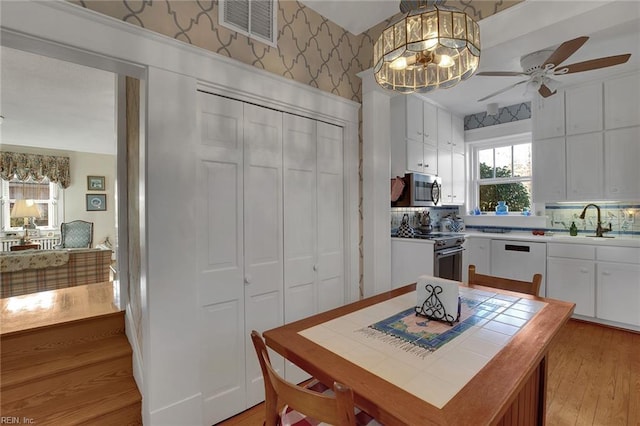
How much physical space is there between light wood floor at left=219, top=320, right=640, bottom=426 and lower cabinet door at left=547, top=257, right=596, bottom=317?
1.02ft

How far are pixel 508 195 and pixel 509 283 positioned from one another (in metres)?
3.34

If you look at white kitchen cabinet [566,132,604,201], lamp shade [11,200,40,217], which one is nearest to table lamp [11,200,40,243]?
lamp shade [11,200,40,217]

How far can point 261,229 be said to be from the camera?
2.10m

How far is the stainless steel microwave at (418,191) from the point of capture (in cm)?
355

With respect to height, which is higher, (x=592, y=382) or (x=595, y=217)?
(x=595, y=217)

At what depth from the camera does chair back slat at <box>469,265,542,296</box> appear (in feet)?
5.93

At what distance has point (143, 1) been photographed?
61.9 inches

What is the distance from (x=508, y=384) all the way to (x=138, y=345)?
208 centimetres

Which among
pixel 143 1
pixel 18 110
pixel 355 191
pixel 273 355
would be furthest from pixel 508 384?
pixel 18 110

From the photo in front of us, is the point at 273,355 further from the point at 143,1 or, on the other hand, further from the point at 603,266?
the point at 603,266

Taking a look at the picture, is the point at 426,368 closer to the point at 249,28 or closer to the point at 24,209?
the point at 249,28

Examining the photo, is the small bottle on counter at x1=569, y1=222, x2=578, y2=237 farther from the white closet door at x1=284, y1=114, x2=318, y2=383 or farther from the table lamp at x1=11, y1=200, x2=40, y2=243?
the table lamp at x1=11, y1=200, x2=40, y2=243

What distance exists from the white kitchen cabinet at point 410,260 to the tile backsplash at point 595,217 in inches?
89.9

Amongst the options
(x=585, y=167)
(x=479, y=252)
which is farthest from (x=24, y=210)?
(x=585, y=167)
